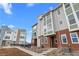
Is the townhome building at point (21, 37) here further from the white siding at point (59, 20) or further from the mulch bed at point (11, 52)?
the white siding at point (59, 20)

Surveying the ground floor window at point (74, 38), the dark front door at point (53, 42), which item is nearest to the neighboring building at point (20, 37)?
the dark front door at point (53, 42)

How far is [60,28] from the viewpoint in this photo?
14.0ft

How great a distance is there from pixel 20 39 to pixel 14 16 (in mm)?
850

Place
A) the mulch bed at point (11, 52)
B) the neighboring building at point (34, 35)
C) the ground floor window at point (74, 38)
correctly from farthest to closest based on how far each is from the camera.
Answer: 1. the neighboring building at point (34, 35)
2. the ground floor window at point (74, 38)
3. the mulch bed at point (11, 52)

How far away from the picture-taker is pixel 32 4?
4.20 meters

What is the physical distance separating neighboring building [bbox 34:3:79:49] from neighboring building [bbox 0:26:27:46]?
60 centimetres

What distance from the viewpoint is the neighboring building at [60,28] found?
4148mm

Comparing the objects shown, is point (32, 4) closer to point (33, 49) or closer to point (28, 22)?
point (28, 22)

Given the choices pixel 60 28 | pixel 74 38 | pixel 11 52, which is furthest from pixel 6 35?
pixel 74 38

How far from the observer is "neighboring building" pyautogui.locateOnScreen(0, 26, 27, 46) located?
160 inches

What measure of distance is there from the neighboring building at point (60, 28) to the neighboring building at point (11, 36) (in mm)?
595

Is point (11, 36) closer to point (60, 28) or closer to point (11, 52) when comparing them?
point (11, 52)

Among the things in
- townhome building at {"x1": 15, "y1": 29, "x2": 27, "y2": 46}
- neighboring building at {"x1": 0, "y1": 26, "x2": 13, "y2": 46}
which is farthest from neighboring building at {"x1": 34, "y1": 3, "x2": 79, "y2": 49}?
neighboring building at {"x1": 0, "y1": 26, "x2": 13, "y2": 46}

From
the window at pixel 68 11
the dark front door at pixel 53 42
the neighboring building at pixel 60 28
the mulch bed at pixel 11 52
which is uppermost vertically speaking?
the window at pixel 68 11
